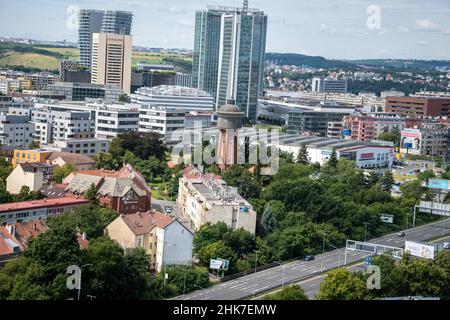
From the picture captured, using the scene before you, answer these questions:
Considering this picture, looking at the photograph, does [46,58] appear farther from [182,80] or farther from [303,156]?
[303,156]

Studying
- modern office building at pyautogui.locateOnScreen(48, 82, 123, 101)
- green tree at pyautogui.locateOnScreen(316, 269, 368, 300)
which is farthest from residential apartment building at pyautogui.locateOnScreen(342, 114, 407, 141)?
green tree at pyautogui.locateOnScreen(316, 269, 368, 300)

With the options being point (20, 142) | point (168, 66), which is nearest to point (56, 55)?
point (168, 66)

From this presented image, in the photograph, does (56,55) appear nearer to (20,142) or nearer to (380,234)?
(20,142)

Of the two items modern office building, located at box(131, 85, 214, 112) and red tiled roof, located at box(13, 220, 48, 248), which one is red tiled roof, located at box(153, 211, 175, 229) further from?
modern office building, located at box(131, 85, 214, 112)

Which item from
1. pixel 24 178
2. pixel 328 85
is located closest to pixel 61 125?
pixel 24 178

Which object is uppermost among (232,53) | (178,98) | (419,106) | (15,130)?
(232,53)

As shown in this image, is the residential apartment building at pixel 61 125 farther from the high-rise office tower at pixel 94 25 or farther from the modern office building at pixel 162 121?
the high-rise office tower at pixel 94 25
